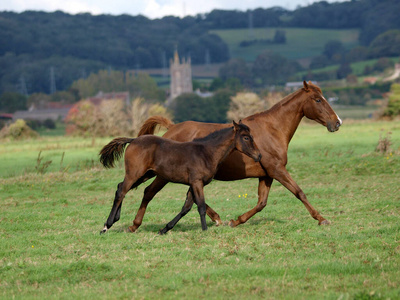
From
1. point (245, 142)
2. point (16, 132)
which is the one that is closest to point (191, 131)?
point (245, 142)

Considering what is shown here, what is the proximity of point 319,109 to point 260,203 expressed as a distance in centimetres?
204

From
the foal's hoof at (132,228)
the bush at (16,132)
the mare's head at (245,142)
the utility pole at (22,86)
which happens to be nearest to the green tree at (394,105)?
the bush at (16,132)

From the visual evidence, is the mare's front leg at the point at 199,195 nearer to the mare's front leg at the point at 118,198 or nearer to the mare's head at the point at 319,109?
the mare's front leg at the point at 118,198

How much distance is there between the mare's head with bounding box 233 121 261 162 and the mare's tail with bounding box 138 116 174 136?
2.36m

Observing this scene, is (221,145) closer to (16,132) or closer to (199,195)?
(199,195)

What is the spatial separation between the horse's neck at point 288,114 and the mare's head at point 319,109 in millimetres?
125

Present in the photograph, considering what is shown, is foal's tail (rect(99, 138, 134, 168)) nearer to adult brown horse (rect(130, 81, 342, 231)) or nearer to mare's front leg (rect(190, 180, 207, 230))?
adult brown horse (rect(130, 81, 342, 231))

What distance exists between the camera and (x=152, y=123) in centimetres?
1254

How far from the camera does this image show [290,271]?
7.37 metres

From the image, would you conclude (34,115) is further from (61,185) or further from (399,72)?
(61,185)

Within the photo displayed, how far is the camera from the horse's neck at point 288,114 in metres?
11.2

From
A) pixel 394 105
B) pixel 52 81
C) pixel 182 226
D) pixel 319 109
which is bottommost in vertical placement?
pixel 52 81

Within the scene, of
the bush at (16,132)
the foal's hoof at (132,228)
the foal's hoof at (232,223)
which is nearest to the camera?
the foal's hoof at (132,228)

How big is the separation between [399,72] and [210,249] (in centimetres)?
16088
